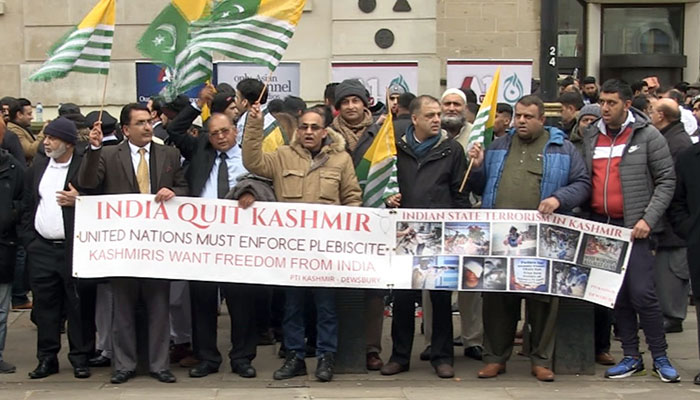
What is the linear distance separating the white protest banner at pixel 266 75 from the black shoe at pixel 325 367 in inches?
208

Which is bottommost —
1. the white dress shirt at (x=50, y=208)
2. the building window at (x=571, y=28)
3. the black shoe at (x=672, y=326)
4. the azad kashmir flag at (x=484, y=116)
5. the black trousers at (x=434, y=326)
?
the black shoe at (x=672, y=326)

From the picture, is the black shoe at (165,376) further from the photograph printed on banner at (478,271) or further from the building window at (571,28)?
the building window at (571,28)

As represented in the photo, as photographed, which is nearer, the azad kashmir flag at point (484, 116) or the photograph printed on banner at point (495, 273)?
the photograph printed on banner at point (495, 273)

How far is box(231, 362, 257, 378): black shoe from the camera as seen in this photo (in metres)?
8.86

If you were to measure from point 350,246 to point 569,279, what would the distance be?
1639mm

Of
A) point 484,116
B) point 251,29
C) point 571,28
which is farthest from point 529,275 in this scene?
point 571,28

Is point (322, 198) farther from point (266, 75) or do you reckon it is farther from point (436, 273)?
point (266, 75)

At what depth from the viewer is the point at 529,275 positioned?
869cm

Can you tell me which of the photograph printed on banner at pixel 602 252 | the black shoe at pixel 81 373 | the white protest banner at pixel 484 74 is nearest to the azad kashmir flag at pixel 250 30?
the black shoe at pixel 81 373

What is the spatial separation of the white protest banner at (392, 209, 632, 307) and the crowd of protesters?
16 cm

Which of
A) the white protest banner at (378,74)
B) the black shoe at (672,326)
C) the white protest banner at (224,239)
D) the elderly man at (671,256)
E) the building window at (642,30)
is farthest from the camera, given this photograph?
the building window at (642,30)

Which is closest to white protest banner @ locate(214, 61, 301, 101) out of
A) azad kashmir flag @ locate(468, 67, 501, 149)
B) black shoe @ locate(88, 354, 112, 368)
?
azad kashmir flag @ locate(468, 67, 501, 149)

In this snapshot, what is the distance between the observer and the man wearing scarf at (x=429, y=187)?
345 inches

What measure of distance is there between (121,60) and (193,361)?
31.7ft
